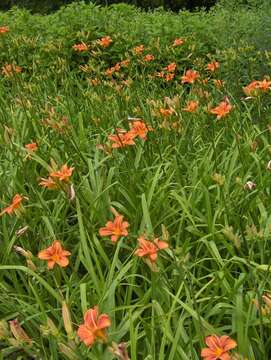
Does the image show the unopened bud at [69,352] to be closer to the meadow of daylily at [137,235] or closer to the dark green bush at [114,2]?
the meadow of daylily at [137,235]

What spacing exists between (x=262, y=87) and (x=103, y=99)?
42.7 inches

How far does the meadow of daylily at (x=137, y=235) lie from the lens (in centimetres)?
151

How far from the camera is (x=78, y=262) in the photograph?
2.06 meters

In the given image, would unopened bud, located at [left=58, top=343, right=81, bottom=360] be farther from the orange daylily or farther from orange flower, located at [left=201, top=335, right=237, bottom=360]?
the orange daylily

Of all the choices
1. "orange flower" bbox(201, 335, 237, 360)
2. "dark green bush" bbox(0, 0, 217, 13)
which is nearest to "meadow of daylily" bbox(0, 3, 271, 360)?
"orange flower" bbox(201, 335, 237, 360)

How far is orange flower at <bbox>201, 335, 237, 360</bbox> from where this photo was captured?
3.91 feet

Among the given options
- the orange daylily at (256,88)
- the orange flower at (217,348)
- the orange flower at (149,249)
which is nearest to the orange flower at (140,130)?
the orange daylily at (256,88)

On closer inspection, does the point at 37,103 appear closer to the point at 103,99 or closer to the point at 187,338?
the point at 103,99

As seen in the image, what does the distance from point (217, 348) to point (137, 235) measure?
92 centimetres

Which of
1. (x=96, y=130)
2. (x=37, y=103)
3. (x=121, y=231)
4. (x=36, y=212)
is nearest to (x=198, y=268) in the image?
(x=121, y=231)

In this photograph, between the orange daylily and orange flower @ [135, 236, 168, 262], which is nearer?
orange flower @ [135, 236, 168, 262]

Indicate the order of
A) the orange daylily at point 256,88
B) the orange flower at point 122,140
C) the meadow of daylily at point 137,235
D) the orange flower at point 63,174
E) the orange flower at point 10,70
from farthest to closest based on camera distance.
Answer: the orange flower at point 10,70
the orange daylily at point 256,88
the orange flower at point 122,140
the orange flower at point 63,174
the meadow of daylily at point 137,235

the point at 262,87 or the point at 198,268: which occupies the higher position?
the point at 262,87

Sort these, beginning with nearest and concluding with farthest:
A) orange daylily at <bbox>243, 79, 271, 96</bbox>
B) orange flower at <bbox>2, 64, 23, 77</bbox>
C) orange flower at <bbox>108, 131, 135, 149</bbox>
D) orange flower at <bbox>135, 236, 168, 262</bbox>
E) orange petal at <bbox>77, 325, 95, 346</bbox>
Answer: orange petal at <bbox>77, 325, 95, 346</bbox> < orange flower at <bbox>135, 236, 168, 262</bbox> < orange flower at <bbox>108, 131, 135, 149</bbox> < orange daylily at <bbox>243, 79, 271, 96</bbox> < orange flower at <bbox>2, 64, 23, 77</bbox>
